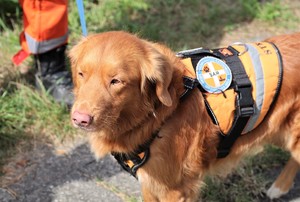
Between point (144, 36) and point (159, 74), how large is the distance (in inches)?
99.4

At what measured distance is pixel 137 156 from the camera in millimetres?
2506

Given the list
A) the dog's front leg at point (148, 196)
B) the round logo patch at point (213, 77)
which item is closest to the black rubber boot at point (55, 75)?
the dog's front leg at point (148, 196)

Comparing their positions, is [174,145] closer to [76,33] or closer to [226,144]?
[226,144]

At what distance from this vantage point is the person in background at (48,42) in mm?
3549

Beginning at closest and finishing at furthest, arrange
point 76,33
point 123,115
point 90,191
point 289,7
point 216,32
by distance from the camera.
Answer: point 123,115 → point 90,191 → point 76,33 → point 216,32 → point 289,7

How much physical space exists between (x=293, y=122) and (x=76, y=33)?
277cm

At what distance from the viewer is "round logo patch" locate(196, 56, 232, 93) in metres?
2.52

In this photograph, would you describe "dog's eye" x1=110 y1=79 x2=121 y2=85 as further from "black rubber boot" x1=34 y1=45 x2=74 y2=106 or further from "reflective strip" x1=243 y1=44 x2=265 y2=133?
"black rubber boot" x1=34 y1=45 x2=74 y2=106

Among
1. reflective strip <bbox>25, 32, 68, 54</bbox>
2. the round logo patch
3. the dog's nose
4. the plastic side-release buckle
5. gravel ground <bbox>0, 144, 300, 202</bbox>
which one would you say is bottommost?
gravel ground <bbox>0, 144, 300, 202</bbox>

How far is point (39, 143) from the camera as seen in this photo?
3689 mm

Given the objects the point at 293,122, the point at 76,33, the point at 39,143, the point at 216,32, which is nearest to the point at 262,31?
the point at 216,32

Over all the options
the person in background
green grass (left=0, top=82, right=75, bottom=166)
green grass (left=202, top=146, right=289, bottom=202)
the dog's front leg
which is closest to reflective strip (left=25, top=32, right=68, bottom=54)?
the person in background

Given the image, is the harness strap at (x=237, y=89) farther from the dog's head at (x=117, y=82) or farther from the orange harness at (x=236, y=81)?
the dog's head at (x=117, y=82)

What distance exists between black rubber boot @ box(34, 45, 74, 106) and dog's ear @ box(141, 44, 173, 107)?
168 centimetres
